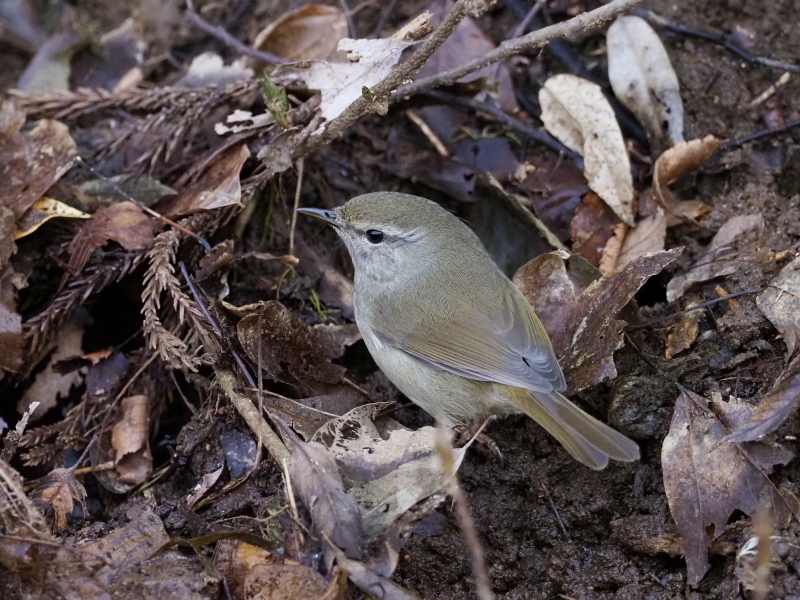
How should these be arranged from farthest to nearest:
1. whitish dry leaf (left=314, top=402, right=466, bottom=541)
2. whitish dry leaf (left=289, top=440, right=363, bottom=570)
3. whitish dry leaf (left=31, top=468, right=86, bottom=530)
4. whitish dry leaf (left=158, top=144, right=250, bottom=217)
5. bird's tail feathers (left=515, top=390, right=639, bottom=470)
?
whitish dry leaf (left=158, top=144, right=250, bottom=217), whitish dry leaf (left=31, top=468, right=86, bottom=530), bird's tail feathers (left=515, top=390, right=639, bottom=470), whitish dry leaf (left=314, top=402, right=466, bottom=541), whitish dry leaf (left=289, top=440, right=363, bottom=570)

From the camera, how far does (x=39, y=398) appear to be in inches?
149

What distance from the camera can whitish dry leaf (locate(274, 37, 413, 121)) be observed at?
3.97 meters

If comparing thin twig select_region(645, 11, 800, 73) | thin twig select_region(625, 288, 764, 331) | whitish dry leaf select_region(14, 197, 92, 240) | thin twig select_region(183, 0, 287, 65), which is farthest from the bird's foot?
thin twig select_region(645, 11, 800, 73)

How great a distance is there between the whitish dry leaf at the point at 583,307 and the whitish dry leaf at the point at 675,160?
713 millimetres

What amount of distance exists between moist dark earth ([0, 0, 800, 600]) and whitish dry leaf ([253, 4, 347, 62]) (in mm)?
673

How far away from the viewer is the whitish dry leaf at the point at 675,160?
13.4 ft

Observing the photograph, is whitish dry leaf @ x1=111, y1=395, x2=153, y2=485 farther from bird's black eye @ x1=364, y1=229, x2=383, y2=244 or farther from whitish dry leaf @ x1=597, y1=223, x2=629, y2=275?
whitish dry leaf @ x1=597, y1=223, x2=629, y2=275

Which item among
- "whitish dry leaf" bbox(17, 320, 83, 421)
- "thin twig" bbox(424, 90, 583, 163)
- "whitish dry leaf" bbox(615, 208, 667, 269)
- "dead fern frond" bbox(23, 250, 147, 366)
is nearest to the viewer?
"dead fern frond" bbox(23, 250, 147, 366)

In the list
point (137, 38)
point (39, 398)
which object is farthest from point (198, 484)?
point (137, 38)

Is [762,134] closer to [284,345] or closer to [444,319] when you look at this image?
[444,319]

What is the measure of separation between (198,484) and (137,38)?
3411mm

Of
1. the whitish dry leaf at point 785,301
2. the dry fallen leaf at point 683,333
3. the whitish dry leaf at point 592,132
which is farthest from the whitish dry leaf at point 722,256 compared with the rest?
the whitish dry leaf at point 592,132

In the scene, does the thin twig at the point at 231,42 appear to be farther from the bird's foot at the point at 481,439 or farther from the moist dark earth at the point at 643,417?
the bird's foot at the point at 481,439

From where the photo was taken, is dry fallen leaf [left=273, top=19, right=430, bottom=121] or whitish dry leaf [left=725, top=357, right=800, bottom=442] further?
dry fallen leaf [left=273, top=19, right=430, bottom=121]
